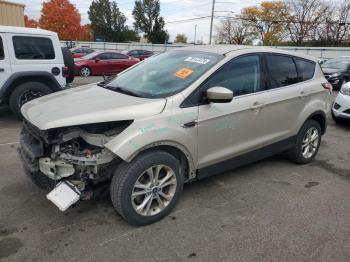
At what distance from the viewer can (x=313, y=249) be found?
3174 mm

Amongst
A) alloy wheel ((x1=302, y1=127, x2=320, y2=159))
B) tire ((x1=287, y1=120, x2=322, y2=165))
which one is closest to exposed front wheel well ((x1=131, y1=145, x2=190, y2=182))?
tire ((x1=287, y1=120, x2=322, y2=165))

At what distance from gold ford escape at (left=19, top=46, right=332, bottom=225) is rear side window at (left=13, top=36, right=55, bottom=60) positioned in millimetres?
3932

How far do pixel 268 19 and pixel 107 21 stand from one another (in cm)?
3243

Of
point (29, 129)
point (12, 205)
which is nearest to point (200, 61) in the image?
point (29, 129)

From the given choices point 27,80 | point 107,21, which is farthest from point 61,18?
point 27,80

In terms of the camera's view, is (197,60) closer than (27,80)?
Yes

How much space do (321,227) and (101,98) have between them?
2526 millimetres

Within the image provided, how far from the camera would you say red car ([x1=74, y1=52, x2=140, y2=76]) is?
61.6 feet

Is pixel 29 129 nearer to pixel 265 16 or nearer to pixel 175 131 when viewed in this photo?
pixel 175 131

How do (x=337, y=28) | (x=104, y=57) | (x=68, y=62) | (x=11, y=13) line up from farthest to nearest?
(x=337, y=28) → (x=104, y=57) → (x=11, y=13) → (x=68, y=62)

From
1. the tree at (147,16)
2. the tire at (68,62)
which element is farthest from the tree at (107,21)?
the tire at (68,62)

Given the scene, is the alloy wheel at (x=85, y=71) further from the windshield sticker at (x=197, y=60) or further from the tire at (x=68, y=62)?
the windshield sticker at (x=197, y=60)

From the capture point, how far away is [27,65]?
7594 millimetres

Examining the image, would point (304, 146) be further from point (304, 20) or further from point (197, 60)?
point (304, 20)
